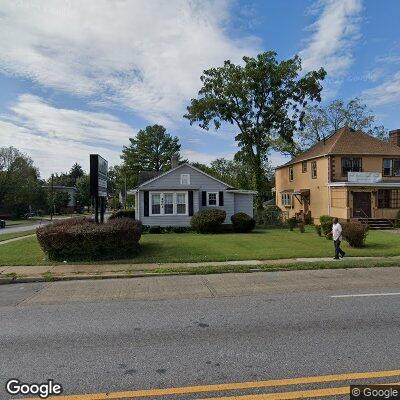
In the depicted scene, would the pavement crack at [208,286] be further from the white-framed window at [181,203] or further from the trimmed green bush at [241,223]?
the white-framed window at [181,203]

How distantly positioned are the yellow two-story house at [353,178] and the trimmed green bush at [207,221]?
10.7 metres

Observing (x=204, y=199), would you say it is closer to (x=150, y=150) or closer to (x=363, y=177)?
(x=363, y=177)

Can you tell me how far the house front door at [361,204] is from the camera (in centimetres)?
3253

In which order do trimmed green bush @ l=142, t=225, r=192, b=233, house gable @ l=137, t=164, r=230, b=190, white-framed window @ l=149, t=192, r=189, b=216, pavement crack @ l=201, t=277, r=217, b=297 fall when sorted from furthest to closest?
house gable @ l=137, t=164, r=230, b=190 → white-framed window @ l=149, t=192, r=189, b=216 → trimmed green bush @ l=142, t=225, r=192, b=233 → pavement crack @ l=201, t=277, r=217, b=297

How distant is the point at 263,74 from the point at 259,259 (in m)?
27.6

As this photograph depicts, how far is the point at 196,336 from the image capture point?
6.14 meters

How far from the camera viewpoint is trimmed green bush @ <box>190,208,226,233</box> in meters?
26.8

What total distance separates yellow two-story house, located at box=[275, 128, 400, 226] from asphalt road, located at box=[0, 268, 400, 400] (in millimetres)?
23689

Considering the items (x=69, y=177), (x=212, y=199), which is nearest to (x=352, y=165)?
(x=212, y=199)

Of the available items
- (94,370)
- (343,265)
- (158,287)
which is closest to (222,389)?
(94,370)

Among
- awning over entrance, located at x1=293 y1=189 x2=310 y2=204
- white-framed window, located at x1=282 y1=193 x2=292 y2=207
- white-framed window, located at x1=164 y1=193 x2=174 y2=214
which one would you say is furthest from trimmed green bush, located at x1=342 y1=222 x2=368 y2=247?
white-framed window, located at x1=282 y1=193 x2=292 y2=207

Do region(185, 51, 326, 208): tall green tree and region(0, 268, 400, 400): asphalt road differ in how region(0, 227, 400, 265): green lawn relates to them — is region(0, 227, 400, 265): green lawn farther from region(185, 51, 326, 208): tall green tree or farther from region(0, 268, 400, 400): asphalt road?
region(185, 51, 326, 208): tall green tree

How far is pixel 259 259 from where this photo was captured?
14.8 meters

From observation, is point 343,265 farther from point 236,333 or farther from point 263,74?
point 263,74
